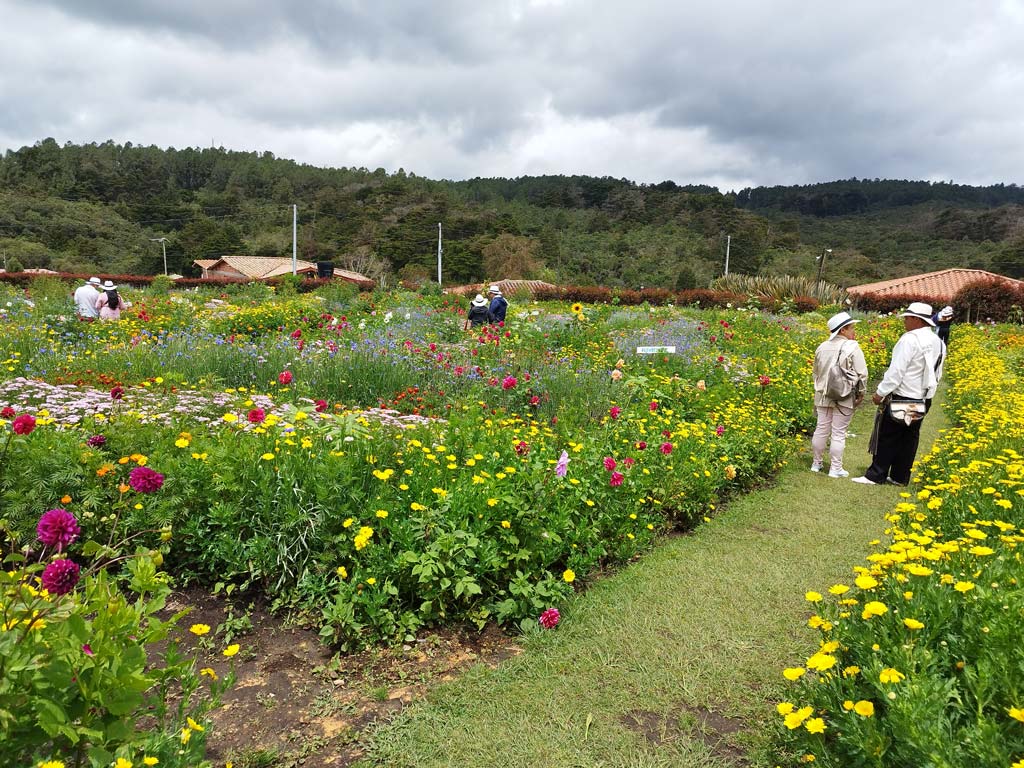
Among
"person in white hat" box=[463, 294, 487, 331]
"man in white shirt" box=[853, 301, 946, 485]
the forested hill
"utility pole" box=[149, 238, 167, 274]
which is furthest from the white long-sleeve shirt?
"utility pole" box=[149, 238, 167, 274]

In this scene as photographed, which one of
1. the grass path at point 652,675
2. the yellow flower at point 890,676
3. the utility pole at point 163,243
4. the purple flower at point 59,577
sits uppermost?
the utility pole at point 163,243

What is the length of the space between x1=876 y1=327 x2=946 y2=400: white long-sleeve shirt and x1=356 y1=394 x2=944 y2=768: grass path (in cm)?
200

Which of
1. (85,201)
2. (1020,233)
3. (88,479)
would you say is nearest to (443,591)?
(88,479)

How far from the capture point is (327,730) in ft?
7.71

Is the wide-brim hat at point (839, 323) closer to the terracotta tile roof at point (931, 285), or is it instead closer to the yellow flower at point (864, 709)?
the yellow flower at point (864, 709)

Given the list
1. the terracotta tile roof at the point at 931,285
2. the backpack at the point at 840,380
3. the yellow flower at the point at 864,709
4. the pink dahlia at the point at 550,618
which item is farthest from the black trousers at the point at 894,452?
the terracotta tile roof at the point at 931,285

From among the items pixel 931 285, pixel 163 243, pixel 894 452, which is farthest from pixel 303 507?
pixel 163 243

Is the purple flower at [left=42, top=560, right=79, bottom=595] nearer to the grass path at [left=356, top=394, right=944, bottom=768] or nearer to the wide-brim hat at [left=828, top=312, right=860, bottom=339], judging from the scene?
the grass path at [left=356, top=394, right=944, bottom=768]

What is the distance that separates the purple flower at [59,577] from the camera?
157cm

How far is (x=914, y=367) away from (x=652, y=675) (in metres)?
4.21

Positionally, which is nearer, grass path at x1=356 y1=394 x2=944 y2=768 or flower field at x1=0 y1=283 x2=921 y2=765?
flower field at x1=0 y1=283 x2=921 y2=765

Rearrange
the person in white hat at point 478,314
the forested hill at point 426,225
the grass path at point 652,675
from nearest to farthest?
the grass path at point 652,675 → the person in white hat at point 478,314 → the forested hill at point 426,225

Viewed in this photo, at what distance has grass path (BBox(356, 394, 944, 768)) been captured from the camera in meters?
2.29

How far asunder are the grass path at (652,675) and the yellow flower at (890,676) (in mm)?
721
